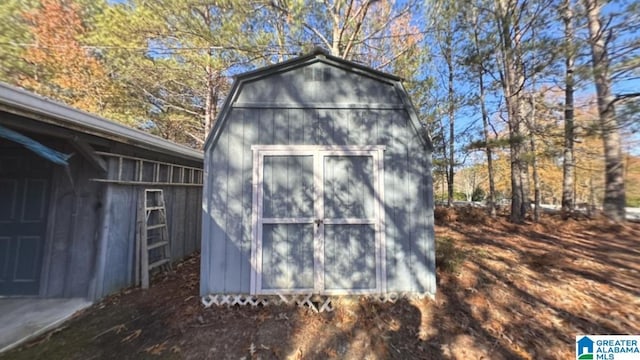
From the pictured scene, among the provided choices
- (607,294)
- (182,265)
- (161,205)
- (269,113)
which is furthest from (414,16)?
(182,265)

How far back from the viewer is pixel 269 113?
11.8 ft

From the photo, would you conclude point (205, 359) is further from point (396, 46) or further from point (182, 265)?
point (396, 46)

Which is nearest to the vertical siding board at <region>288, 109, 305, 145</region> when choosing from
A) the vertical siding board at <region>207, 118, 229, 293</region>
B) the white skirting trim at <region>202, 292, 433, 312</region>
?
the vertical siding board at <region>207, 118, 229, 293</region>

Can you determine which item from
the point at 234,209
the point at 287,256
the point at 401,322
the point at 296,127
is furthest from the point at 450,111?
the point at 234,209

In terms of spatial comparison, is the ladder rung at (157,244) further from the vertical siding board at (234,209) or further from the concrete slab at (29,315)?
the vertical siding board at (234,209)

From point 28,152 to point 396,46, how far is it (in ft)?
30.6

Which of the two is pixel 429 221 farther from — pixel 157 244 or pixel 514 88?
pixel 514 88

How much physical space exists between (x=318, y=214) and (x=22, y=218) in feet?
13.9

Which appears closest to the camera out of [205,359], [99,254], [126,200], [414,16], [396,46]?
[205,359]

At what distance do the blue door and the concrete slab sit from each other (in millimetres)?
272

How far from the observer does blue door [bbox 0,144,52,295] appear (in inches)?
144

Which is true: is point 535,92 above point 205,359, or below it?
above

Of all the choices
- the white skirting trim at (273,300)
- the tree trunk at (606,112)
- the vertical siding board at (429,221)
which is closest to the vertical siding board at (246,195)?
the white skirting trim at (273,300)

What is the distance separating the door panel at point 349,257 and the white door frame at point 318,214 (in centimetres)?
6
